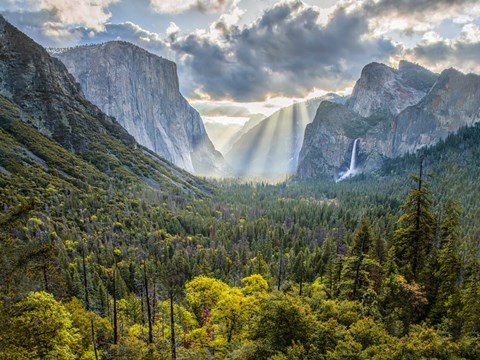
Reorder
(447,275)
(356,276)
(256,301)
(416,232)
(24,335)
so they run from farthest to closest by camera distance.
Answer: (356,276) → (447,275) → (416,232) → (256,301) → (24,335)

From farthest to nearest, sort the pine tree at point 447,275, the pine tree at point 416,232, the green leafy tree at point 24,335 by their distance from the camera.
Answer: the pine tree at point 416,232 → the pine tree at point 447,275 → the green leafy tree at point 24,335

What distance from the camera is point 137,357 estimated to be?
27.7m

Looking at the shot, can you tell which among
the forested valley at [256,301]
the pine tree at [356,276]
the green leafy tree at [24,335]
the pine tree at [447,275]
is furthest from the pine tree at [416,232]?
the green leafy tree at [24,335]

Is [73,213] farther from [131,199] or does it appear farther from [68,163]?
[68,163]

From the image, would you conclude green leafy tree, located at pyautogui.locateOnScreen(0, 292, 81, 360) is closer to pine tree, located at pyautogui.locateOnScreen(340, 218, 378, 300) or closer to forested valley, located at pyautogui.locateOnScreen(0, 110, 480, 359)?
forested valley, located at pyautogui.locateOnScreen(0, 110, 480, 359)

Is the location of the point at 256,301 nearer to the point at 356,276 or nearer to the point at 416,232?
the point at 356,276

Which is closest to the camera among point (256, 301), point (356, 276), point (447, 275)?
point (256, 301)

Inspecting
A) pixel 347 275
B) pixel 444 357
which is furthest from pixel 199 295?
pixel 444 357

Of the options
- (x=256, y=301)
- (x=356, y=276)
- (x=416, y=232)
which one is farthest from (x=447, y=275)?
(x=256, y=301)

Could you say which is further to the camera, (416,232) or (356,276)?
(356,276)

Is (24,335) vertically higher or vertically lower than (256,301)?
higher

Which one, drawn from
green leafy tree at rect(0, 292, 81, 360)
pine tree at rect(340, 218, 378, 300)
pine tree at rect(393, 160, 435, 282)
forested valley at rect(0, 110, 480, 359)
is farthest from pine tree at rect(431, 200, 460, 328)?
green leafy tree at rect(0, 292, 81, 360)

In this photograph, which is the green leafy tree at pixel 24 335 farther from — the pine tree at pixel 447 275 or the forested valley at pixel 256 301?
the pine tree at pixel 447 275

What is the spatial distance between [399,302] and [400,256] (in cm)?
727
